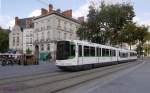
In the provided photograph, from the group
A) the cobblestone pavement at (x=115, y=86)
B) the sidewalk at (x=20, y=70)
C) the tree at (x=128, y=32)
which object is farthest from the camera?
the tree at (x=128, y=32)

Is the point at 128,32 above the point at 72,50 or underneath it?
above

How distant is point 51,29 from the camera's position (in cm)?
6266

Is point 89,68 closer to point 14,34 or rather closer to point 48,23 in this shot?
point 48,23

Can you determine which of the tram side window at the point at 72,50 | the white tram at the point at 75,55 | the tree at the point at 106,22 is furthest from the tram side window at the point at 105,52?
the tree at the point at 106,22

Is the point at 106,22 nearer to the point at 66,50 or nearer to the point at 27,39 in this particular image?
the point at 27,39

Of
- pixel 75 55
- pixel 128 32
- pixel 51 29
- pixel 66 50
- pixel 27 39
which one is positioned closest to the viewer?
pixel 75 55

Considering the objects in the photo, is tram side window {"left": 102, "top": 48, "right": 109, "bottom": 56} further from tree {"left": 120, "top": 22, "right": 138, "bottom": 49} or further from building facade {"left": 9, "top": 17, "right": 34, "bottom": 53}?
building facade {"left": 9, "top": 17, "right": 34, "bottom": 53}

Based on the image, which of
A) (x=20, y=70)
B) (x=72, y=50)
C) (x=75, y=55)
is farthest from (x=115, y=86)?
(x=20, y=70)

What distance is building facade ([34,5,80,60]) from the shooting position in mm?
62625

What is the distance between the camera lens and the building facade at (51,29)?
62.6 meters

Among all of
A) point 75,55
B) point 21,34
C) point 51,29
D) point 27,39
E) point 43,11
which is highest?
point 43,11

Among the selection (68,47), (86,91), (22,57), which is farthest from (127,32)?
(86,91)

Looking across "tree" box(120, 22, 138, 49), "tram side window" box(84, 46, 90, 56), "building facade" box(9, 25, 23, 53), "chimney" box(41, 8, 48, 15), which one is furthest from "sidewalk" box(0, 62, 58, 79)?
"building facade" box(9, 25, 23, 53)

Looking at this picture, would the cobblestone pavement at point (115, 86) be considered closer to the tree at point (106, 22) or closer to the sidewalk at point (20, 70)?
the sidewalk at point (20, 70)
